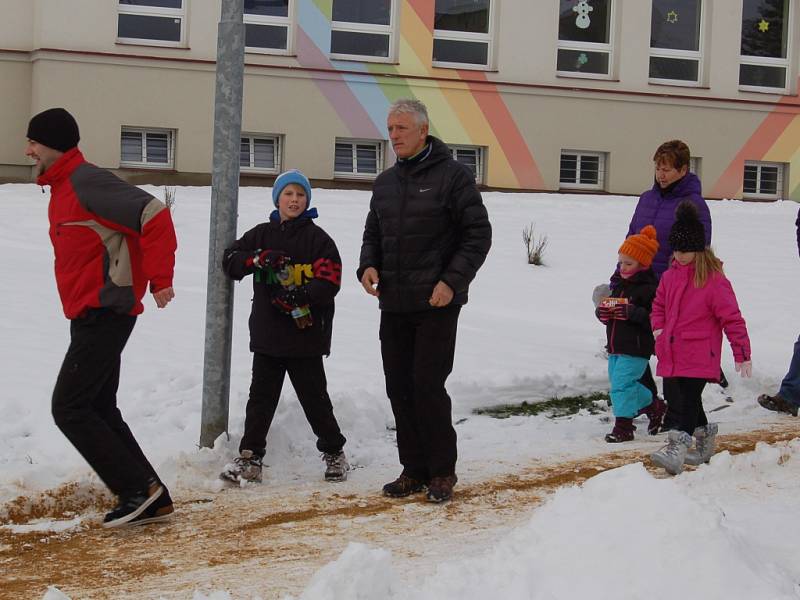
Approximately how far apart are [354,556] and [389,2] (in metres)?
15.5

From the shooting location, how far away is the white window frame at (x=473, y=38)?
61.2 ft

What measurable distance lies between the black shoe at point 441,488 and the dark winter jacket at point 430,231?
0.85 m

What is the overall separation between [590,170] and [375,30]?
13.9 feet

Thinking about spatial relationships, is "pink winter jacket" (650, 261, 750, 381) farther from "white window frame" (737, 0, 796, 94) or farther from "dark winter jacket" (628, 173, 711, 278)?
"white window frame" (737, 0, 796, 94)

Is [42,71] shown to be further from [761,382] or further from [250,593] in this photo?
[250,593]

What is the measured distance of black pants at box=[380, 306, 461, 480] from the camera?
5.88m

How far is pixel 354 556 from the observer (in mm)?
4043

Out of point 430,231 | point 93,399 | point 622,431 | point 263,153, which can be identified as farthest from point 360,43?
point 93,399

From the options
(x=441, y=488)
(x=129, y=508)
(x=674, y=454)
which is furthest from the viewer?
(x=674, y=454)

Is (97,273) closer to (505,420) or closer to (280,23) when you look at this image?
(505,420)

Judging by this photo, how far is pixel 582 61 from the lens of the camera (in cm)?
1947

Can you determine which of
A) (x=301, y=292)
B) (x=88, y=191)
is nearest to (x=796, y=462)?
(x=301, y=292)

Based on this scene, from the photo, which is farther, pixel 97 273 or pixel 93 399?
pixel 93 399

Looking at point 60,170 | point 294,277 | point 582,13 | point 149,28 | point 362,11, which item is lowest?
point 294,277
